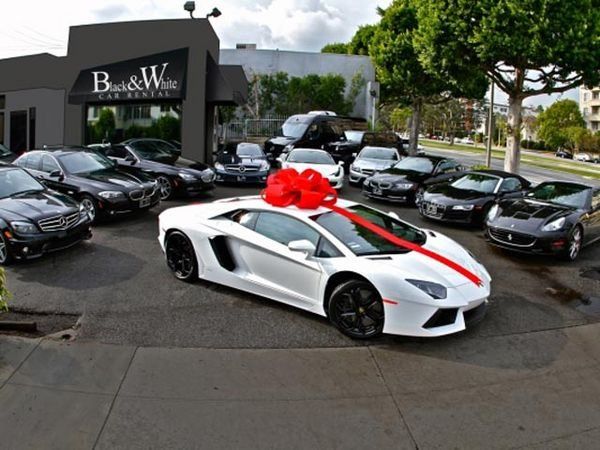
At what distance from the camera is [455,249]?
605 centimetres

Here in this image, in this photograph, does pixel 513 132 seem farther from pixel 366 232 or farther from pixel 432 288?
pixel 432 288

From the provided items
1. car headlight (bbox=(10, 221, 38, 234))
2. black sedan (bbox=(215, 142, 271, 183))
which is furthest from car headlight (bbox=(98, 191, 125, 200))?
black sedan (bbox=(215, 142, 271, 183))

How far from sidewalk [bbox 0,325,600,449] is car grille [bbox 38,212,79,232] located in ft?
9.17

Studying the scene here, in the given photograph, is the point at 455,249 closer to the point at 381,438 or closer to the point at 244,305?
the point at 244,305

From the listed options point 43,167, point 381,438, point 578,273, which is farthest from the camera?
point 43,167

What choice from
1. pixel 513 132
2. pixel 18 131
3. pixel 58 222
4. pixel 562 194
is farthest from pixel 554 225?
pixel 18 131

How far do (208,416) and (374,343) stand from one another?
1972mm

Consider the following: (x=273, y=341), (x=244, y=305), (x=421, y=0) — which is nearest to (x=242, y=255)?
(x=244, y=305)

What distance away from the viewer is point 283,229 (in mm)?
5793

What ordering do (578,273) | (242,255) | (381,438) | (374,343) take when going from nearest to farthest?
1. (381,438)
2. (374,343)
3. (242,255)
4. (578,273)

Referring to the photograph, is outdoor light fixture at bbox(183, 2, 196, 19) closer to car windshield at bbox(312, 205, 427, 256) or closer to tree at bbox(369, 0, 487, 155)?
tree at bbox(369, 0, 487, 155)

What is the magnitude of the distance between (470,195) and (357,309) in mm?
6943

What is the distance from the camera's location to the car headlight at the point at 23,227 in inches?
282

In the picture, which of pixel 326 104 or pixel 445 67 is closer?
pixel 445 67
